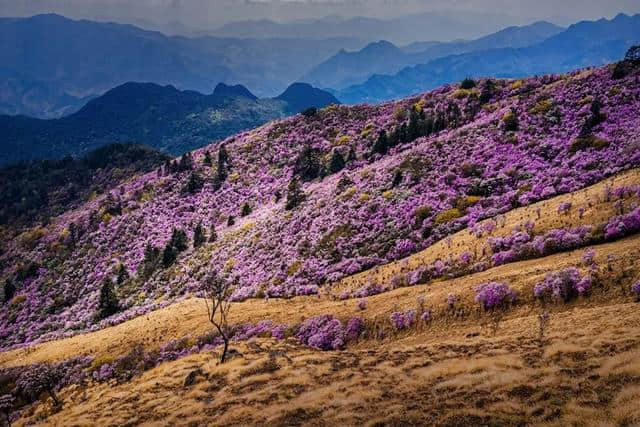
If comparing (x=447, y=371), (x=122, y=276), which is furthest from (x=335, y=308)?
(x=122, y=276)

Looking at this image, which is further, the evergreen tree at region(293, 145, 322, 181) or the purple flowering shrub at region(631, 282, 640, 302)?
the evergreen tree at region(293, 145, 322, 181)

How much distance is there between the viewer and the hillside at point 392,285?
71.4ft

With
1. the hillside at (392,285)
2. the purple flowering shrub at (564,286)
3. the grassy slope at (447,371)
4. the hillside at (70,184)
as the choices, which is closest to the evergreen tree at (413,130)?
the hillside at (392,285)

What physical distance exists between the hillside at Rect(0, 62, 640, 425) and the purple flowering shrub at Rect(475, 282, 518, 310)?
0.23 metres

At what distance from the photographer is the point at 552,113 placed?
64.6 meters

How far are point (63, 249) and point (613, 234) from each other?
121m

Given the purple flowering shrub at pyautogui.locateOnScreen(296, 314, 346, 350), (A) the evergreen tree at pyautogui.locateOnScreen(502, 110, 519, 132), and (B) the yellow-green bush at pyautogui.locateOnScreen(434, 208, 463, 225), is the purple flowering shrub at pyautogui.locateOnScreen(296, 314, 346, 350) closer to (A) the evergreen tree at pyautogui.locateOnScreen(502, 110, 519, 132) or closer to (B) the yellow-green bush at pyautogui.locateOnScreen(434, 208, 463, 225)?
(B) the yellow-green bush at pyautogui.locateOnScreen(434, 208, 463, 225)

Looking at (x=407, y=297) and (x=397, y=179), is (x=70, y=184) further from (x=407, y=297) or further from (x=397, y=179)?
(x=407, y=297)

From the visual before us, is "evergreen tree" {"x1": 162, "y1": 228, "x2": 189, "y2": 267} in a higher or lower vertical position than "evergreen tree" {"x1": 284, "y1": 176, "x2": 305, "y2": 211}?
lower

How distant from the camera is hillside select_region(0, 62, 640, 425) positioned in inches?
857

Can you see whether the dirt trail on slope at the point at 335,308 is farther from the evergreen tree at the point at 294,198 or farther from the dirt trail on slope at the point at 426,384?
the evergreen tree at the point at 294,198

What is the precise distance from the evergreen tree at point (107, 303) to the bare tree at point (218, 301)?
20819 mm

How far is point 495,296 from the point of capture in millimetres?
29750

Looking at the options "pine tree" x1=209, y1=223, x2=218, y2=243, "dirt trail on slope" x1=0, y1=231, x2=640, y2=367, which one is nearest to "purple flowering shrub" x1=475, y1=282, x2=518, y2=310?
"dirt trail on slope" x1=0, y1=231, x2=640, y2=367
